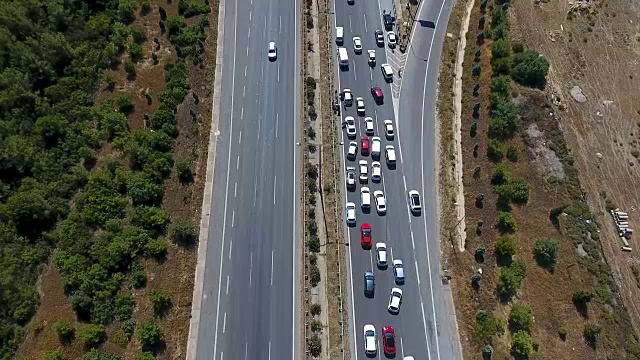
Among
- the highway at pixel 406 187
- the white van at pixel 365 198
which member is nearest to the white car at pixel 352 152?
the highway at pixel 406 187

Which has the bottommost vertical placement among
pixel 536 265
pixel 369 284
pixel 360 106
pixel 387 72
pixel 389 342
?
pixel 389 342

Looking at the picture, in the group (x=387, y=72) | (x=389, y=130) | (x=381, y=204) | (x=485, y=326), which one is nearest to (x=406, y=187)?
(x=381, y=204)

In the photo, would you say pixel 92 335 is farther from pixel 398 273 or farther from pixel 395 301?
pixel 398 273

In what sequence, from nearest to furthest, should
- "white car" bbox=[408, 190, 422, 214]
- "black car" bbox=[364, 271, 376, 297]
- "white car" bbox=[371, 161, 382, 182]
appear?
"black car" bbox=[364, 271, 376, 297] < "white car" bbox=[408, 190, 422, 214] < "white car" bbox=[371, 161, 382, 182]

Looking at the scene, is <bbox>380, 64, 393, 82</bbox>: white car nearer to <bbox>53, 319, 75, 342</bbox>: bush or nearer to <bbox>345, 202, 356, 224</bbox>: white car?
<bbox>345, 202, 356, 224</bbox>: white car

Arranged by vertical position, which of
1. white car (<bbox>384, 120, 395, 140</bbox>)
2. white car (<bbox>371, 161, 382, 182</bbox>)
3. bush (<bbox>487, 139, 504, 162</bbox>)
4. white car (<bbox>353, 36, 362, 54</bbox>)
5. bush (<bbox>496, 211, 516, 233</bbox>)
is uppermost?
white car (<bbox>353, 36, 362, 54</bbox>)

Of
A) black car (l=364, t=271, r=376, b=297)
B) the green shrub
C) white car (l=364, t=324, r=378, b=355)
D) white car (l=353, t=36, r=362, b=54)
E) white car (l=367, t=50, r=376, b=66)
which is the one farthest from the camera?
white car (l=353, t=36, r=362, b=54)

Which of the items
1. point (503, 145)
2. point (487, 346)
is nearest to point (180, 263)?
point (487, 346)

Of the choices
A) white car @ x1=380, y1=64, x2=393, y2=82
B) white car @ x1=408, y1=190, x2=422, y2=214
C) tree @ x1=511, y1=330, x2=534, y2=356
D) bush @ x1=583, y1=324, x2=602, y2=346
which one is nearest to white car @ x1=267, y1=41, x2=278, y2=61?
white car @ x1=380, y1=64, x2=393, y2=82
